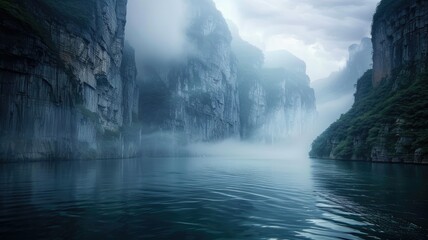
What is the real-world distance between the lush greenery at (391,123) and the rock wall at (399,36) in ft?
13.9

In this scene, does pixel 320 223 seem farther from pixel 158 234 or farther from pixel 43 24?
pixel 43 24

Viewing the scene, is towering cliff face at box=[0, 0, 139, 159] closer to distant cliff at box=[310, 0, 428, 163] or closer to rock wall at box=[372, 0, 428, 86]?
distant cliff at box=[310, 0, 428, 163]

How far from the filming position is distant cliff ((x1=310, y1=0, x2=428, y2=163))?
69.1 meters

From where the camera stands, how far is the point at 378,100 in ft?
339

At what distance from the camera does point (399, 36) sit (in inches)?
4080

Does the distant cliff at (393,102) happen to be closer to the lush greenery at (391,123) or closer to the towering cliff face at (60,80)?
the lush greenery at (391,123)

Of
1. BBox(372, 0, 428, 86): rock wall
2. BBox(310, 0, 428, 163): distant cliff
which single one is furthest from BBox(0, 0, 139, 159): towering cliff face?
BBox(372, 0, 428, 86): rock wall

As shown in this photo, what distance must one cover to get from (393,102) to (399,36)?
3337cm

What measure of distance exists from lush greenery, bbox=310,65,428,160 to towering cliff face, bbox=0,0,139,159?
70.5 meters

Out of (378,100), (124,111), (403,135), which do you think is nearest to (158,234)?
(403,135)

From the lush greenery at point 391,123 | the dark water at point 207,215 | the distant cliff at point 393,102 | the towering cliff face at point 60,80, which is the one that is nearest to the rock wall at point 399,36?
the distant cliff at point 393,102

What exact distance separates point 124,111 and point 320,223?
11713 centimetres

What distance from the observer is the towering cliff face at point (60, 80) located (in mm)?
56781

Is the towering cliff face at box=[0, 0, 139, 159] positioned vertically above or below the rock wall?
below
